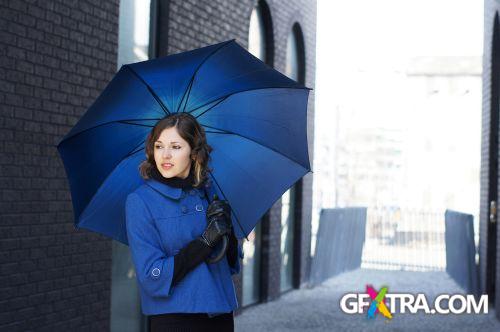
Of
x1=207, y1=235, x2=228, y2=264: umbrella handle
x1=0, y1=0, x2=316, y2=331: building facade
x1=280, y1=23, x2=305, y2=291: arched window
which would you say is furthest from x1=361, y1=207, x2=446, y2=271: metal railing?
x1=207, y1=235, x2=228, y2=264: umbrella handle

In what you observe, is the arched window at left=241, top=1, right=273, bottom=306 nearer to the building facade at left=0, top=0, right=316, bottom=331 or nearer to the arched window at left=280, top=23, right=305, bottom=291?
the arched window at left=280, top=23, right=305, bottom=291

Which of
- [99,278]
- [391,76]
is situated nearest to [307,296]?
[99,278]

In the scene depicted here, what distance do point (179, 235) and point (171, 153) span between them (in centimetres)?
31

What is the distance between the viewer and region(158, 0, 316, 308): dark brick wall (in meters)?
8.01

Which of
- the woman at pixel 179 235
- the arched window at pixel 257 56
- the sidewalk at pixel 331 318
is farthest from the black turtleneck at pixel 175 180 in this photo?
the arched window at pixel 257 56

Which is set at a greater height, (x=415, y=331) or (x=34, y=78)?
(x=34, y=78)

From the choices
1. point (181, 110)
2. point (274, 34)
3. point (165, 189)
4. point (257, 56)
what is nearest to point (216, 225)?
point (165, 189)

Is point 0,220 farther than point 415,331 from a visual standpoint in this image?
No

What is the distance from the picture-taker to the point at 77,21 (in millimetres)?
6051

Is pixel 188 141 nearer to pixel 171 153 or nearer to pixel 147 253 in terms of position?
pixel 171 153

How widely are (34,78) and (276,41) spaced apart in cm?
613

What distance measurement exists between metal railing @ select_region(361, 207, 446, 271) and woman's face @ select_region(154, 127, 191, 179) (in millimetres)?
14236

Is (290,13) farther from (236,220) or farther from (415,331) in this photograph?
(236,220)

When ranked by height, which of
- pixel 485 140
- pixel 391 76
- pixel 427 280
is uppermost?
pixel 391 76
